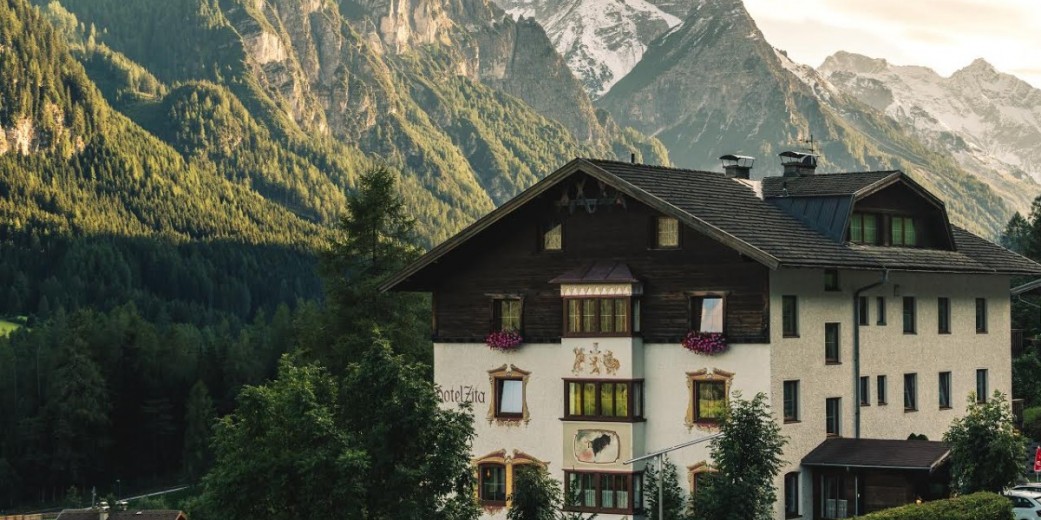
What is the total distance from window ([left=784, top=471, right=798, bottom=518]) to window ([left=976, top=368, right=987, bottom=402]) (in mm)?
16433

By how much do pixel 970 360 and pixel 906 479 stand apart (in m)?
14.9

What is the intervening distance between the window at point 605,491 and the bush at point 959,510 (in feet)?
33.0

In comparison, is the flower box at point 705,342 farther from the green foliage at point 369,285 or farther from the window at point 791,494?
the green foliage at point 369,285

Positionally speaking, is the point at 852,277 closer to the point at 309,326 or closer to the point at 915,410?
the point at 915,410

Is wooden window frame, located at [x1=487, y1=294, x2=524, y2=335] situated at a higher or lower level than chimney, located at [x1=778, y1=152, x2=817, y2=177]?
lower

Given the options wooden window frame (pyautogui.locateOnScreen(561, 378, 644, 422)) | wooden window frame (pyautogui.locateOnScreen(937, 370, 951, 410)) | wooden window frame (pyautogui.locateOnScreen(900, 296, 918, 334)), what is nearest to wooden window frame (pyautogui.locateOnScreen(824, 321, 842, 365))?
wooden window frame (pyautogui.locateOnScreen(900, 296, 918, 334))

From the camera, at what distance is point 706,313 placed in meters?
56.9

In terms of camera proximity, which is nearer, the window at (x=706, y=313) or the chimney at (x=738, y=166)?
the window at (x=706, y=313)

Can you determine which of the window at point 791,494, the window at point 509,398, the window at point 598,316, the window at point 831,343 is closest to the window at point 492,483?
the window at point 509,398

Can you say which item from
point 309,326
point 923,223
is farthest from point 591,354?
point 309,326

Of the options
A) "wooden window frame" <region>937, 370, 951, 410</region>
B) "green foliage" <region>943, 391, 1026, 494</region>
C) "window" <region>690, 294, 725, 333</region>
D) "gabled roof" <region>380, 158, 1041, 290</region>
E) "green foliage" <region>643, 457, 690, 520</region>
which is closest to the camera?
"green foliage" <region>943, 391, 1026, 494</region>

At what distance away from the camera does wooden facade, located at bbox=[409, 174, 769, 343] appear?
185ft

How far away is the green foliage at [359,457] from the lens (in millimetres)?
45188

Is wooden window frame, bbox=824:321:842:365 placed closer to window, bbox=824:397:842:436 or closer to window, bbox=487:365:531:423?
window, bbox=824:397:842:436
